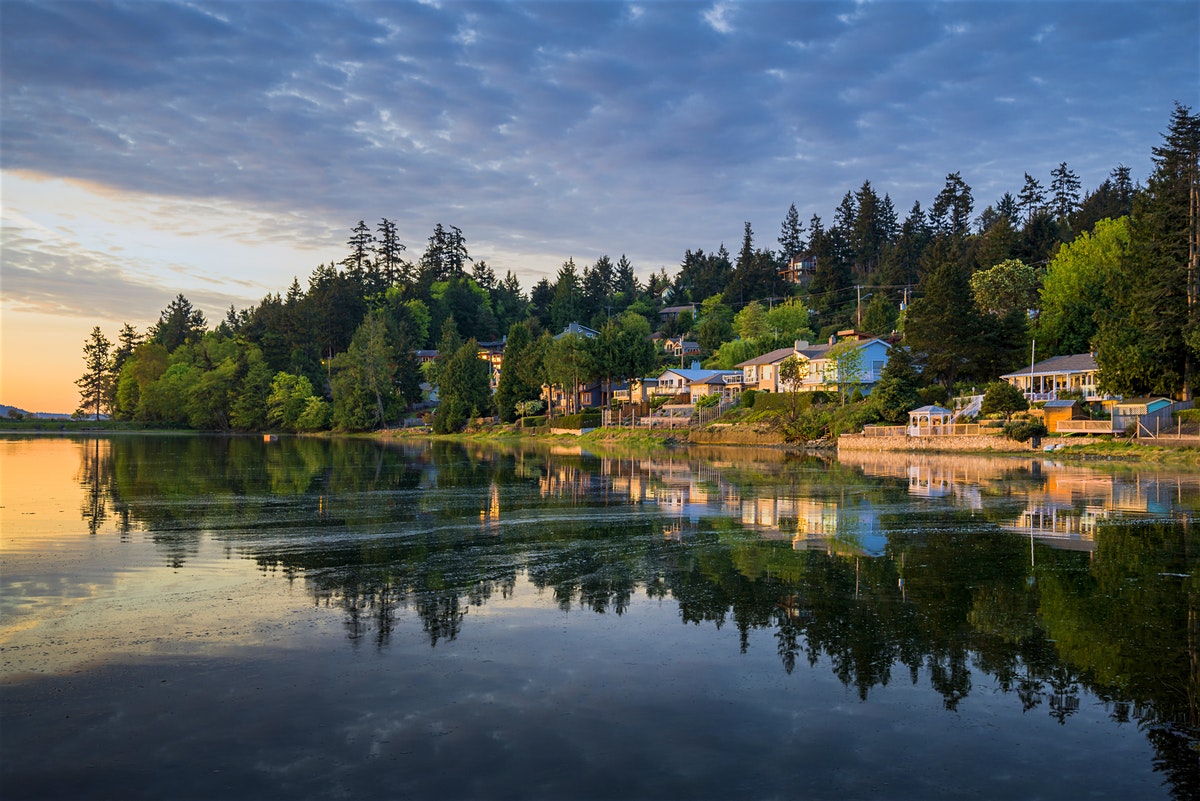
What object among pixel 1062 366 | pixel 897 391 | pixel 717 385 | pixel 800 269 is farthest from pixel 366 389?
pixel 800 269

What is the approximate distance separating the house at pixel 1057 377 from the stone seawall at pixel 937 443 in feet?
35.8

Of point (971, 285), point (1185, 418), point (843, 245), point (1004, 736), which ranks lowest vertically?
point (1004, 736)

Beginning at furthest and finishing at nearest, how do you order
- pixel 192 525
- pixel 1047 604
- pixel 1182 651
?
pixel 192 525 → pixel 1047 604 → pixel 1182 651

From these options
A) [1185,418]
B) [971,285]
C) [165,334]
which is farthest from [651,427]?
[165,334]

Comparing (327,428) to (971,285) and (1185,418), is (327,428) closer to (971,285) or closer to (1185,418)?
(971,285)

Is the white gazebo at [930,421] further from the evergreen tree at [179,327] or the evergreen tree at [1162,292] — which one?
the evergreen tree at [179,327]

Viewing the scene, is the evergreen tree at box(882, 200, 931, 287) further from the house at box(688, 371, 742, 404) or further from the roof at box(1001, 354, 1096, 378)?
the roof at box(1001, 354, 1096, 378)

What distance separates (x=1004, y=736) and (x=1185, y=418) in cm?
5084

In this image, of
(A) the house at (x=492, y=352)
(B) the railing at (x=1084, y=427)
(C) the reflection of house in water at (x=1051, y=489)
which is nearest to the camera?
(C) the reflection of house in water at (x=1051, y=489)

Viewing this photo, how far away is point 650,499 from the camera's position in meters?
30.3

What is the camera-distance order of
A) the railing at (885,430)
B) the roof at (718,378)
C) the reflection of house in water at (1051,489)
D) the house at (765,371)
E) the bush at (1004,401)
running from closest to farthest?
the reflection of house in water at (1051,489) → the bush at (1004,401) → the railing at (885,430) → the house at (765,371) → the roof at (718,378)

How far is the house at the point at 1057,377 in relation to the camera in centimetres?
6556

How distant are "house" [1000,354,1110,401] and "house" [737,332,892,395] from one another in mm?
→ 12038

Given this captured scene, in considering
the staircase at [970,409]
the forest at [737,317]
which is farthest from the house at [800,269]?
the staircase at [970,409]
